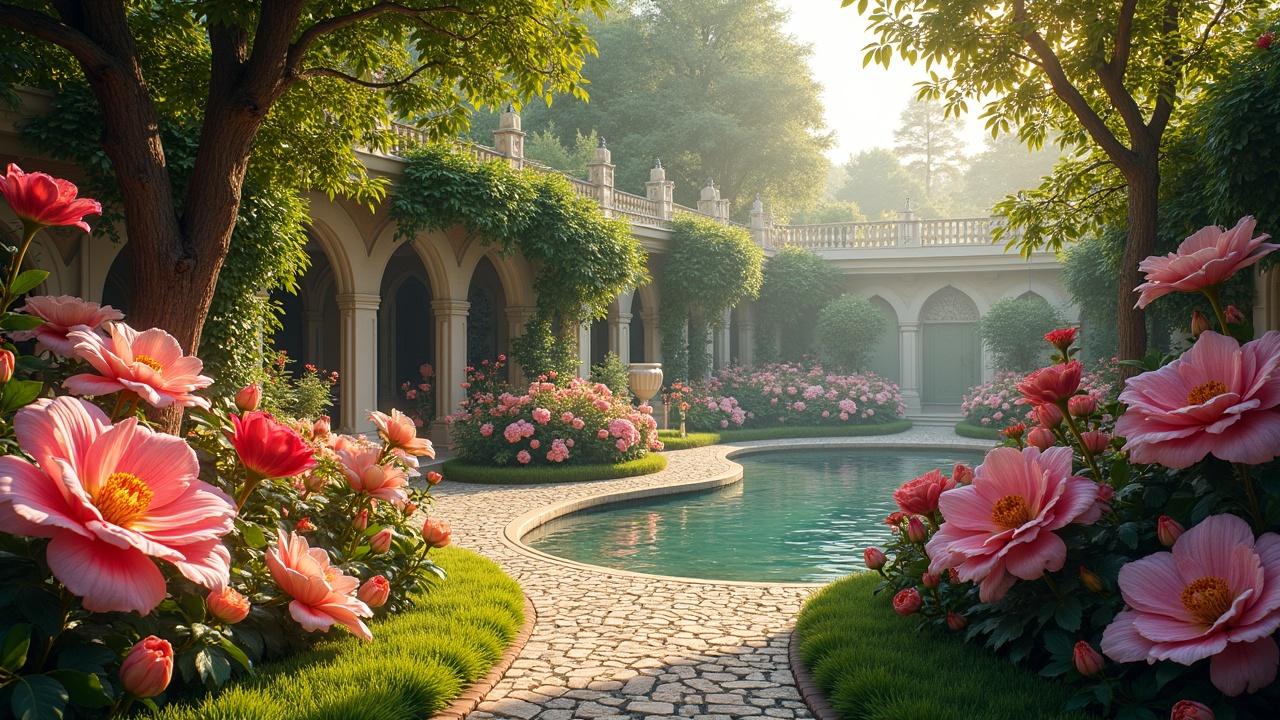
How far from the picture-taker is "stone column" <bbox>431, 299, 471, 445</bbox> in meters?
15.6

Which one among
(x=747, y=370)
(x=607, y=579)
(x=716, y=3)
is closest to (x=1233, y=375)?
(x=607, y=579)

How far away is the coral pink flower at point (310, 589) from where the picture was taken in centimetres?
325

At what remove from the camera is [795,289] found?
2620 cm

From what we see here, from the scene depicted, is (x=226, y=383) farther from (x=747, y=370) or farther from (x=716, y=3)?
(x=716, y=3)

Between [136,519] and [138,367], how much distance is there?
0.85 m

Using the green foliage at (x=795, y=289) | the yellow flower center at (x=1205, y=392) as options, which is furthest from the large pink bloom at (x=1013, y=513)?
the green foliage at (x=795, y=289)

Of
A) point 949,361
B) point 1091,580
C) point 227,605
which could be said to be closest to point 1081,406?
point 1091,580

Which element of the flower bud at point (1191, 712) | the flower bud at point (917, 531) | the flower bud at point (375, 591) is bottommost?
the flower bud at point (1191, 712)

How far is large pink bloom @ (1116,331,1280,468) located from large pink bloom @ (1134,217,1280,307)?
8.7 inches

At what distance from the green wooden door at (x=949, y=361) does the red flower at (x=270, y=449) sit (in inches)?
1032

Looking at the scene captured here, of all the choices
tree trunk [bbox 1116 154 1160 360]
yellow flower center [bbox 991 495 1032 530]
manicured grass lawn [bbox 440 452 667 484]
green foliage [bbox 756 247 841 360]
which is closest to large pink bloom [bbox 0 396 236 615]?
yellow flower center [bbox 991 495 1032 530]

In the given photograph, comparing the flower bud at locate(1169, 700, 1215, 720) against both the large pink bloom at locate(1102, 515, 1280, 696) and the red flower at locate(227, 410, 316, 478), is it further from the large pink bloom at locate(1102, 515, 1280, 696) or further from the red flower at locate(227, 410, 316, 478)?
the red flower at locate(227, 410, 316, 478)

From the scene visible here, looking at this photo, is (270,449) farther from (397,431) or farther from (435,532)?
(435,532)

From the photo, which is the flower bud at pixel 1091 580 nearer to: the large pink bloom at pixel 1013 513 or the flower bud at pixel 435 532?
the large pink bloom at pixel 1013 513
